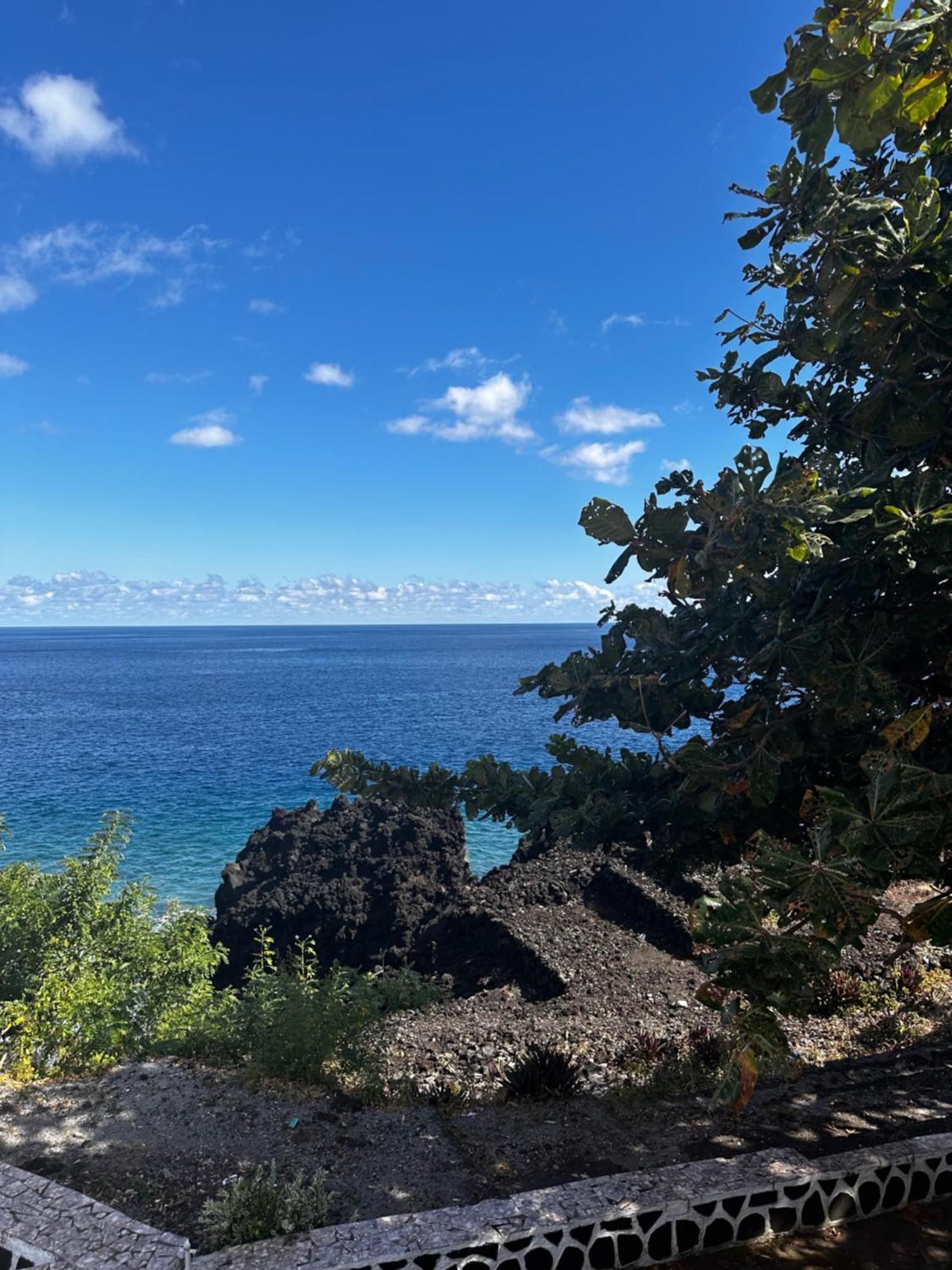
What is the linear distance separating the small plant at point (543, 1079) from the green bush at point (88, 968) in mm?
5094

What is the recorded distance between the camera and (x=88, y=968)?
12.3m

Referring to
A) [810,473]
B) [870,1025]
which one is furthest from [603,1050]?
[810,473]

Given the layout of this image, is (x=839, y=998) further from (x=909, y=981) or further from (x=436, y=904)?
(x=436, y=904)

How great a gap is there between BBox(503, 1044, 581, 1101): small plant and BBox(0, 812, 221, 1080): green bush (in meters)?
5.09

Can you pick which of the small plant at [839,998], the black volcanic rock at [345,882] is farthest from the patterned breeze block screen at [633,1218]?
the black volcanic rock at [345,882]

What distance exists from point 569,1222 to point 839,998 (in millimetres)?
7878

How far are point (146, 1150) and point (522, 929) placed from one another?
10.6m

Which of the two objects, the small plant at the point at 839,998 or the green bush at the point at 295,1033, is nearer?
the green bush at the point at 295,1033

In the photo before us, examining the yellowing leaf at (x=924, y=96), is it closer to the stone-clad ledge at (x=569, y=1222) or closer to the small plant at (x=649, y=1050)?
the stone-clad ledge at (x=569, y=1222)

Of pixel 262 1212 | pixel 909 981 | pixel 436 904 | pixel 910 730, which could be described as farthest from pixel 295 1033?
pixel 436 904

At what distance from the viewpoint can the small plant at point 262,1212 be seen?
5.78m

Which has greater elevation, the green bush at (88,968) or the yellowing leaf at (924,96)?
the yellowing leaf at (924,96)

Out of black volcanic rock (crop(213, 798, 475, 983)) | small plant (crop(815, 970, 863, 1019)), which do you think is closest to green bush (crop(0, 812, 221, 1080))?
black volcanic rock (crop(213, 798, 475, 983))

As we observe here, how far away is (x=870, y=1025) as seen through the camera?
1065cm
